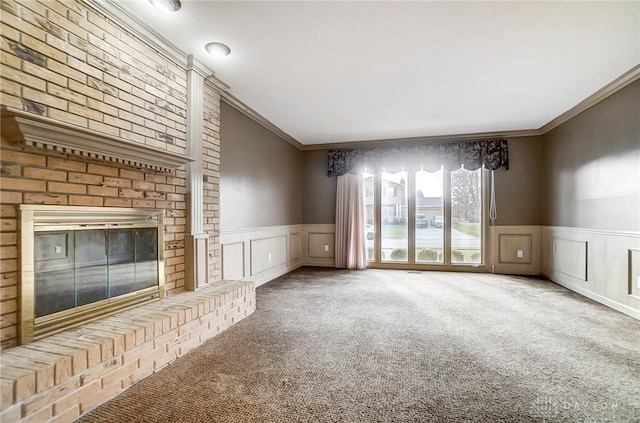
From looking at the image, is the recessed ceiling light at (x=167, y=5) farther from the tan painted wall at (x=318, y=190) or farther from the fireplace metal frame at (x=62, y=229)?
the tan painted wall at (x=318, y=190)

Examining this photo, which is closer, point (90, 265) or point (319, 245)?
point (90, 265)

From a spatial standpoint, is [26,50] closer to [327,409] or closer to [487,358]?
[327,409]

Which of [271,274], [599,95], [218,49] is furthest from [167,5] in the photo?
[599,95]

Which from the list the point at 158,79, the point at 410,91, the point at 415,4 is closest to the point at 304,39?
the point at 415,4

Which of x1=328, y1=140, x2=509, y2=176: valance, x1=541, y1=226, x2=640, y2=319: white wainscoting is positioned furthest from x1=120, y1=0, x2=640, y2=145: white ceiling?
x1=541, y1=226, x2=640, y2=319: white wainscoting

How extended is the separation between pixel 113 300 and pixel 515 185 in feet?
18.8

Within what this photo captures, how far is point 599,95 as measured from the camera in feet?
11.3

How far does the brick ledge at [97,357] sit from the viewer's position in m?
1.35

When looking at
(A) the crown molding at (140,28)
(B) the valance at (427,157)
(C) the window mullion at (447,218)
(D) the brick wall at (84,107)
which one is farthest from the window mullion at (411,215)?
(A) the crown molding at (140,28)

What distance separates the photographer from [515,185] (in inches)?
204

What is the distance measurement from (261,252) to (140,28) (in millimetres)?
2970

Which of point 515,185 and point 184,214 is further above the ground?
point 515,185

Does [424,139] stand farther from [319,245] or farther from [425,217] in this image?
[319,245]

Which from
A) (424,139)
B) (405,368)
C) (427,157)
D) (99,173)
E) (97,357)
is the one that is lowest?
(405,368)
